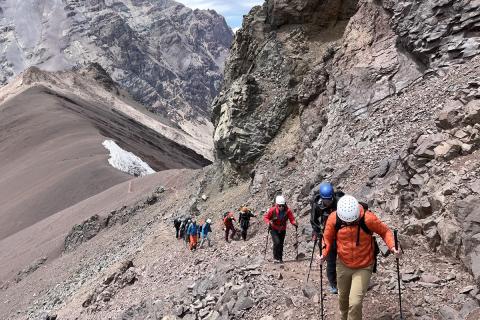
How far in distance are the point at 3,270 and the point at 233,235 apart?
26082 mm

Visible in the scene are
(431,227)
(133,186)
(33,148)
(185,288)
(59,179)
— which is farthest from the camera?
(33,148)

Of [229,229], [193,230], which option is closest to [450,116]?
[229,229]

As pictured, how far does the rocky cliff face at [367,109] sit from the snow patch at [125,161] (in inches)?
1336

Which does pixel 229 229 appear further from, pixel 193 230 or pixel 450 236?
pixel 450 236

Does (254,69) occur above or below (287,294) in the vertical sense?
above

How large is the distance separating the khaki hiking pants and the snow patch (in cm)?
5327

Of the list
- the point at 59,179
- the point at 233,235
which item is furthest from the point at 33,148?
the point at 233,235

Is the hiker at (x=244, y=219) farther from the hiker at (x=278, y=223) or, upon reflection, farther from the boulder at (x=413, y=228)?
the boulder at (x=413, y=228)

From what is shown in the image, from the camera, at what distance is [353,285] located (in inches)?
296

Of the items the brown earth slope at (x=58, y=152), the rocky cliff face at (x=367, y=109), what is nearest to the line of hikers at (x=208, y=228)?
the rocky cliff face at (x=367, y=109)

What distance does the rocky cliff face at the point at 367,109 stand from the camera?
433 inches

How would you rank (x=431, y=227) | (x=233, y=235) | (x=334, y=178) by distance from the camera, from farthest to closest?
1. (x=233, y=235)
2. (x=334, y=178)
3. (x=431, y=227)

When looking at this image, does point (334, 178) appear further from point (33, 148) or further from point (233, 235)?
point (33, 148)

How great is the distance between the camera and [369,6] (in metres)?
20.2
